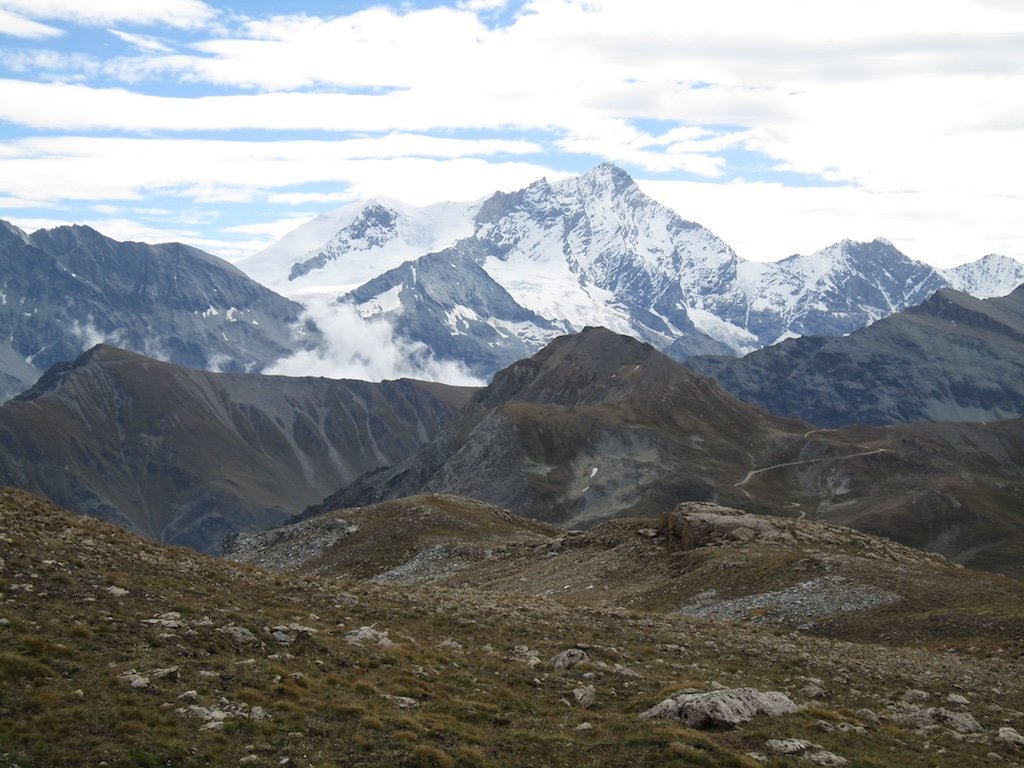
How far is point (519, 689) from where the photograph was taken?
3341 centimetres

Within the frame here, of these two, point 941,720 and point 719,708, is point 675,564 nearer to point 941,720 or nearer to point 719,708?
point 941,720

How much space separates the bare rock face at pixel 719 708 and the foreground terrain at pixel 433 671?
17 cm

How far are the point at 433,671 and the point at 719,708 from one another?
8.20m

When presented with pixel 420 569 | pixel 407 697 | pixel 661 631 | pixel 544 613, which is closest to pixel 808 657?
pixel 661 631

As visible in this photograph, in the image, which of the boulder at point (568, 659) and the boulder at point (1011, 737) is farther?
the boulder at point (568, 659)

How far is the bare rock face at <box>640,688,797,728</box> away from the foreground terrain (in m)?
0.17

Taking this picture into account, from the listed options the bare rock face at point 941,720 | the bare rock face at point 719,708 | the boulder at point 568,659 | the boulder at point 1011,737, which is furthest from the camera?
the boulder at point 568,659

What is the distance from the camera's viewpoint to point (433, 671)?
34.2m

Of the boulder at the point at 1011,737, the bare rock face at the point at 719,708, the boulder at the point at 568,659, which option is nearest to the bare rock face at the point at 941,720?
the boulder at the point at 1011,737

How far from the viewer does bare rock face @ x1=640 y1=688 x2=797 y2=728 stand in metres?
30.7

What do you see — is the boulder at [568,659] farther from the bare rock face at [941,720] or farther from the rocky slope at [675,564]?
the rocky slope at [675,564]

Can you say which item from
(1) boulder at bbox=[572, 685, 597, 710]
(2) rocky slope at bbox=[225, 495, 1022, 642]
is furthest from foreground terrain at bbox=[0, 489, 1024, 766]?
(2) rocky slope at bbox=[225, 495, 1022, 642]

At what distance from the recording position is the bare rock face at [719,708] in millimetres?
30672

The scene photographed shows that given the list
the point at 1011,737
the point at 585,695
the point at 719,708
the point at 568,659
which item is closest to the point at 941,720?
the point at 1011,737
